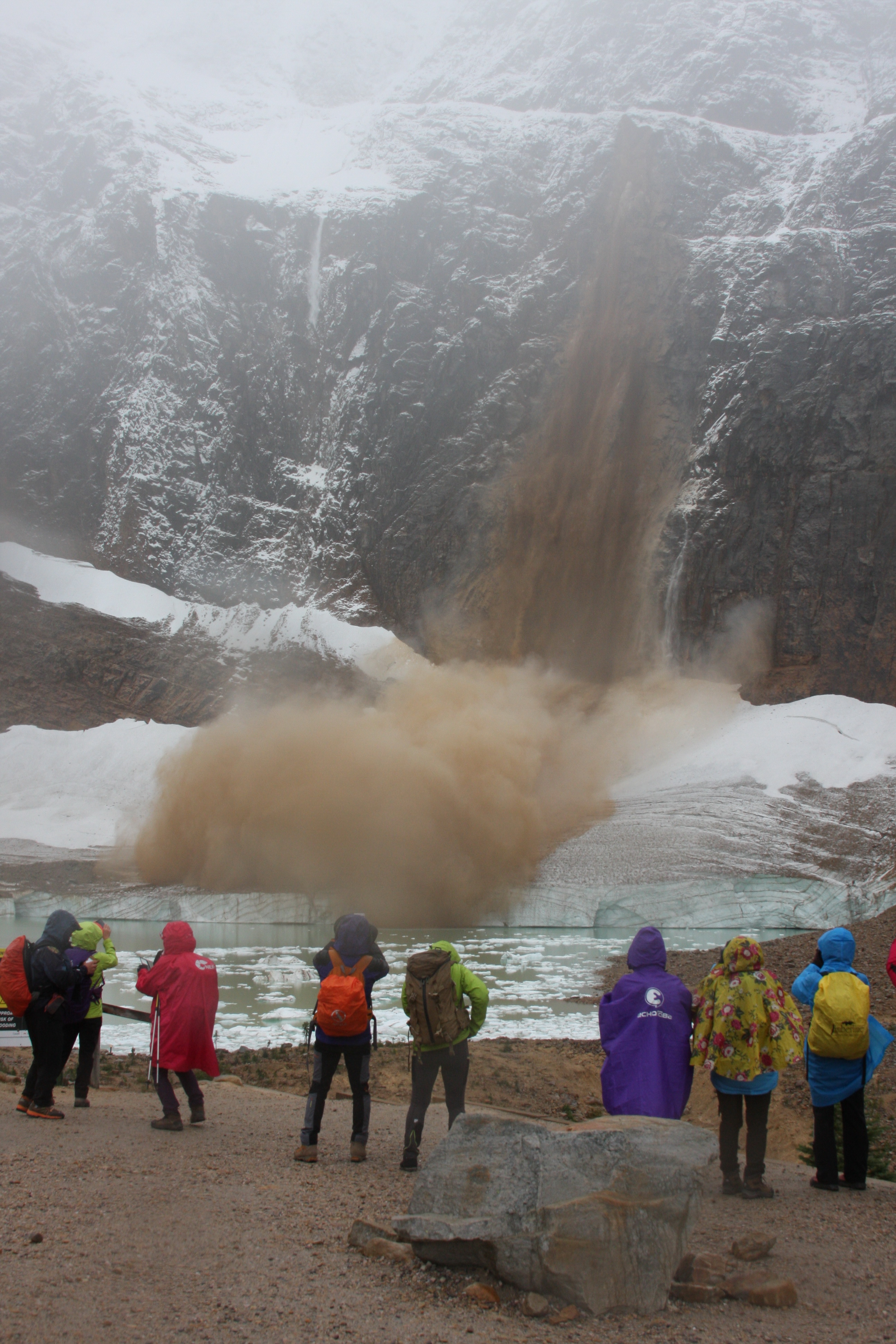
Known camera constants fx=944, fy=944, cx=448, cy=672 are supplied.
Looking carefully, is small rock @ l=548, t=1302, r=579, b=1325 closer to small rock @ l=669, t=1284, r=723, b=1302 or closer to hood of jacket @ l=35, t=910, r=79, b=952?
small rock @ l=669, t=1284, r=723, b=1302

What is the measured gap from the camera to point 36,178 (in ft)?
177

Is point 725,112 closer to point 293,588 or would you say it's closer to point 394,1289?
point 293,588

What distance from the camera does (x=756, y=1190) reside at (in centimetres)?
492

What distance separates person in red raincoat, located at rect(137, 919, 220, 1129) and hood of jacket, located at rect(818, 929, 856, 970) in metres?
3.63

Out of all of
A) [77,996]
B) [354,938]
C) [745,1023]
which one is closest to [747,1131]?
[745,1023]

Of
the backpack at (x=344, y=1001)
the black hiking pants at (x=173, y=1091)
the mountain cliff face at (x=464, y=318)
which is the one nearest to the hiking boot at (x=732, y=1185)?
the backpack at (x=344, y=1001)

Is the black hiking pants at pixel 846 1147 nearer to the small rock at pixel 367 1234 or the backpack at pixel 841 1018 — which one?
the backpack at pixel 841 1018

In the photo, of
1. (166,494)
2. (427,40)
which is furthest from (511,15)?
(166,494)

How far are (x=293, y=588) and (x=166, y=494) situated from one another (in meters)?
8.35

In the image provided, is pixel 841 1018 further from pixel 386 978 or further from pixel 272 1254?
pixel 386 978

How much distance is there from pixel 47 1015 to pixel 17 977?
33 centimetres

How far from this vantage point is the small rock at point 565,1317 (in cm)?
329

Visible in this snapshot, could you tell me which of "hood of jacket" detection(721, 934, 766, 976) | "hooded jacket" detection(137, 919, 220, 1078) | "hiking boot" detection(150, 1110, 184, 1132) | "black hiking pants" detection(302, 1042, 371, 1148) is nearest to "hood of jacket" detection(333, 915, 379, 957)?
"black hiking pants" detection(302, 1042, 371, 1148)

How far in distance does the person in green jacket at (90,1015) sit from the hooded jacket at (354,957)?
2001mm
